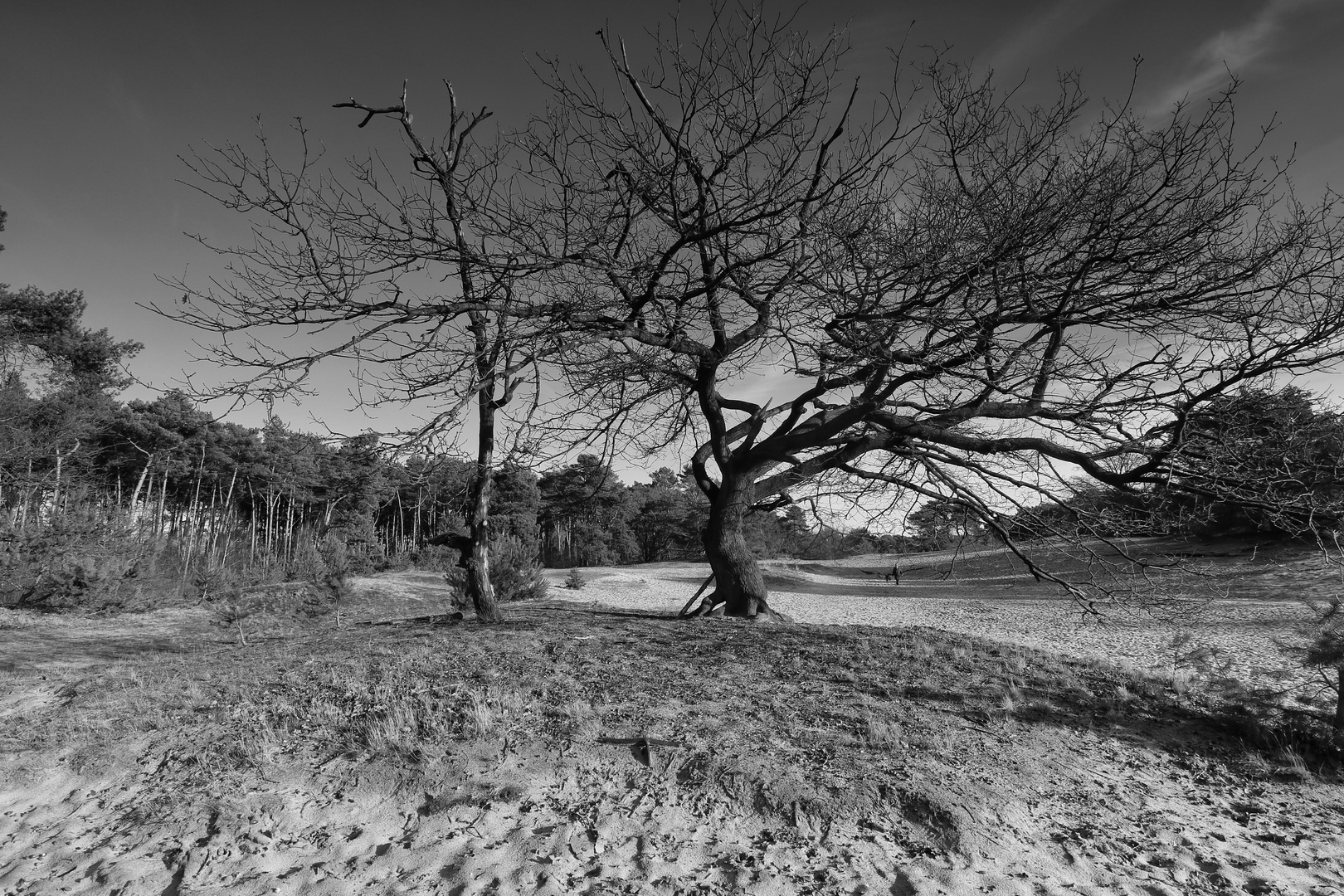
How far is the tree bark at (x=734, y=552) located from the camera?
308 inches

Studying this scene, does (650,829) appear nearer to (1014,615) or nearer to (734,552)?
(734,552)

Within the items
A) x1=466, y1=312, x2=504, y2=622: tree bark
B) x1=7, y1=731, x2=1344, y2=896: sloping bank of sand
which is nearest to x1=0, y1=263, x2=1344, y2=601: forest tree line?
x1=466, y1=312, x2=504, y2=622: tree bark

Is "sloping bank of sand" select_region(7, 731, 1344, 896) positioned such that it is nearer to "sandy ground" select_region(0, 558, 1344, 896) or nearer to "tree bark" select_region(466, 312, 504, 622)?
"sandy ground" select_region(0, 558, 1344, 896)

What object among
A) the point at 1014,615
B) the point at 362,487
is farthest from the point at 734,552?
the point at 1014,615

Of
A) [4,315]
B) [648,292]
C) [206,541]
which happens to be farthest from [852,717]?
[206,541]

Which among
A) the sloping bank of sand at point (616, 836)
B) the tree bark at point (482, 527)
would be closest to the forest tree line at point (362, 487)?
the tree bark at point (482, 527)

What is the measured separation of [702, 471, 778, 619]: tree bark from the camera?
7.83 metres

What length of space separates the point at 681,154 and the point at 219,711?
5.08 meters

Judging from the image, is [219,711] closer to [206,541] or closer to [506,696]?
[506,696]

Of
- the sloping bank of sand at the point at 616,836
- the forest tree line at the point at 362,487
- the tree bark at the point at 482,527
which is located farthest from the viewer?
the tree bark at the point at 482,527

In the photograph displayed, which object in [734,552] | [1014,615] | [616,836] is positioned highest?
[734,552]

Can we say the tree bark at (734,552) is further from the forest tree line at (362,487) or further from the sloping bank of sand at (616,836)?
the sloping bank of sand at (616,836)

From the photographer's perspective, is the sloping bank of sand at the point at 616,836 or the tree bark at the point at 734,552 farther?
the tree bark at the point at 734,552

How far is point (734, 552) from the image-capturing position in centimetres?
791
